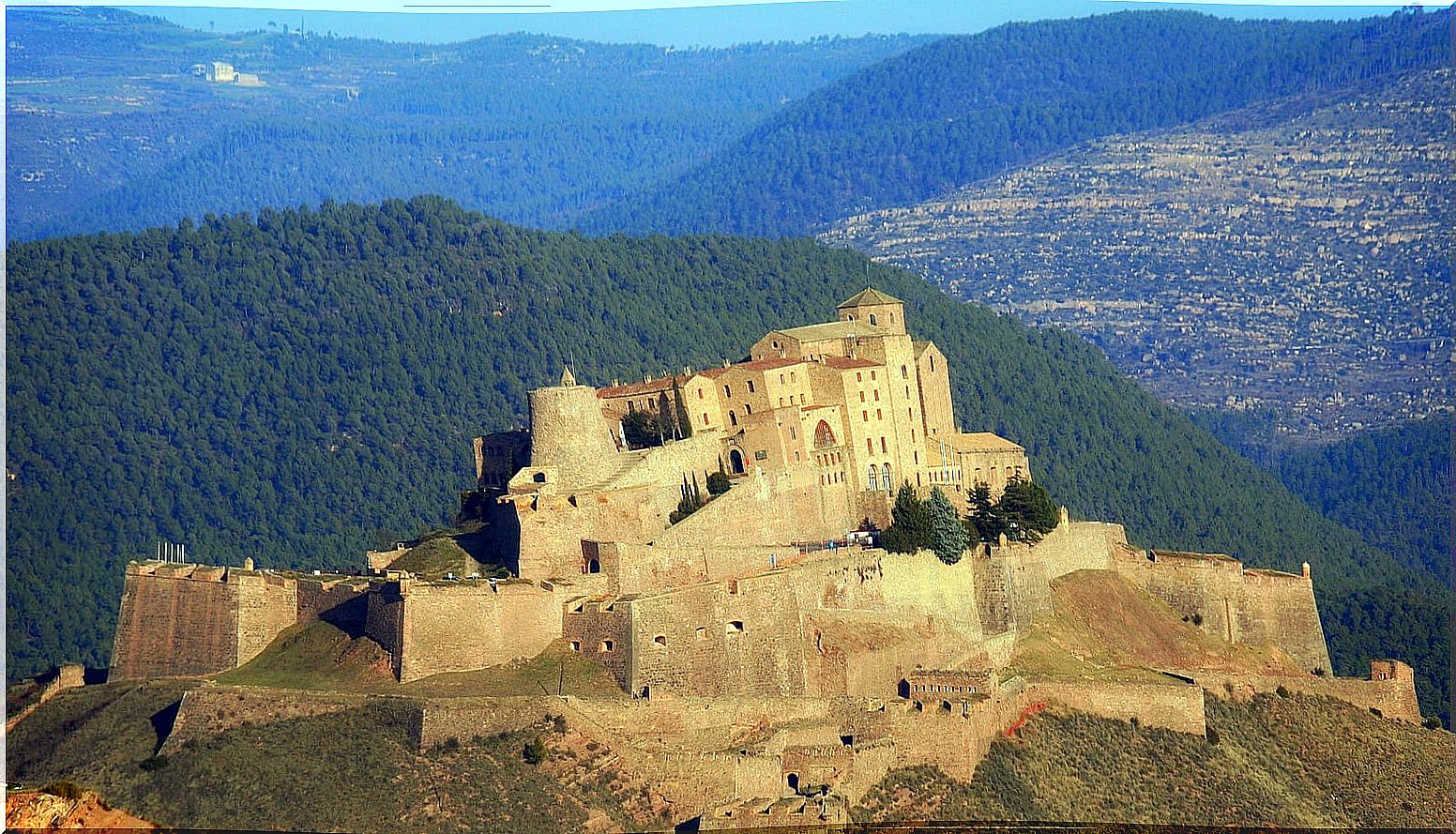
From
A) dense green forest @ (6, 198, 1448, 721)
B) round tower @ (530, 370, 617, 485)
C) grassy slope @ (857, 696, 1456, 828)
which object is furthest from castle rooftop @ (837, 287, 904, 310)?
dense green forest @ (6, 198, 1448, 721)

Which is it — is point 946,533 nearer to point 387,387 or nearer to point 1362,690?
point 1362,690

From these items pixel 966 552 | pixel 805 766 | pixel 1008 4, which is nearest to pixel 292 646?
pixel 805 766

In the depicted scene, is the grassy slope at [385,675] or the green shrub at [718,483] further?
the green shrub at [718,483]

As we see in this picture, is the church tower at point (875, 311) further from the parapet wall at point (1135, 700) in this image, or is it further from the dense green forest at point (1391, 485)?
the dense green forest at point (1391, 485)

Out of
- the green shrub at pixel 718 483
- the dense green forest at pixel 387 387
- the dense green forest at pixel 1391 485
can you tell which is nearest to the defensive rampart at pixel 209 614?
the green shrub at pixel 718 483

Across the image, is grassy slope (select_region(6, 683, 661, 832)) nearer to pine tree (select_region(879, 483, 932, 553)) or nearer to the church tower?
pine tree (select_region(879, 483, 932, 553))
